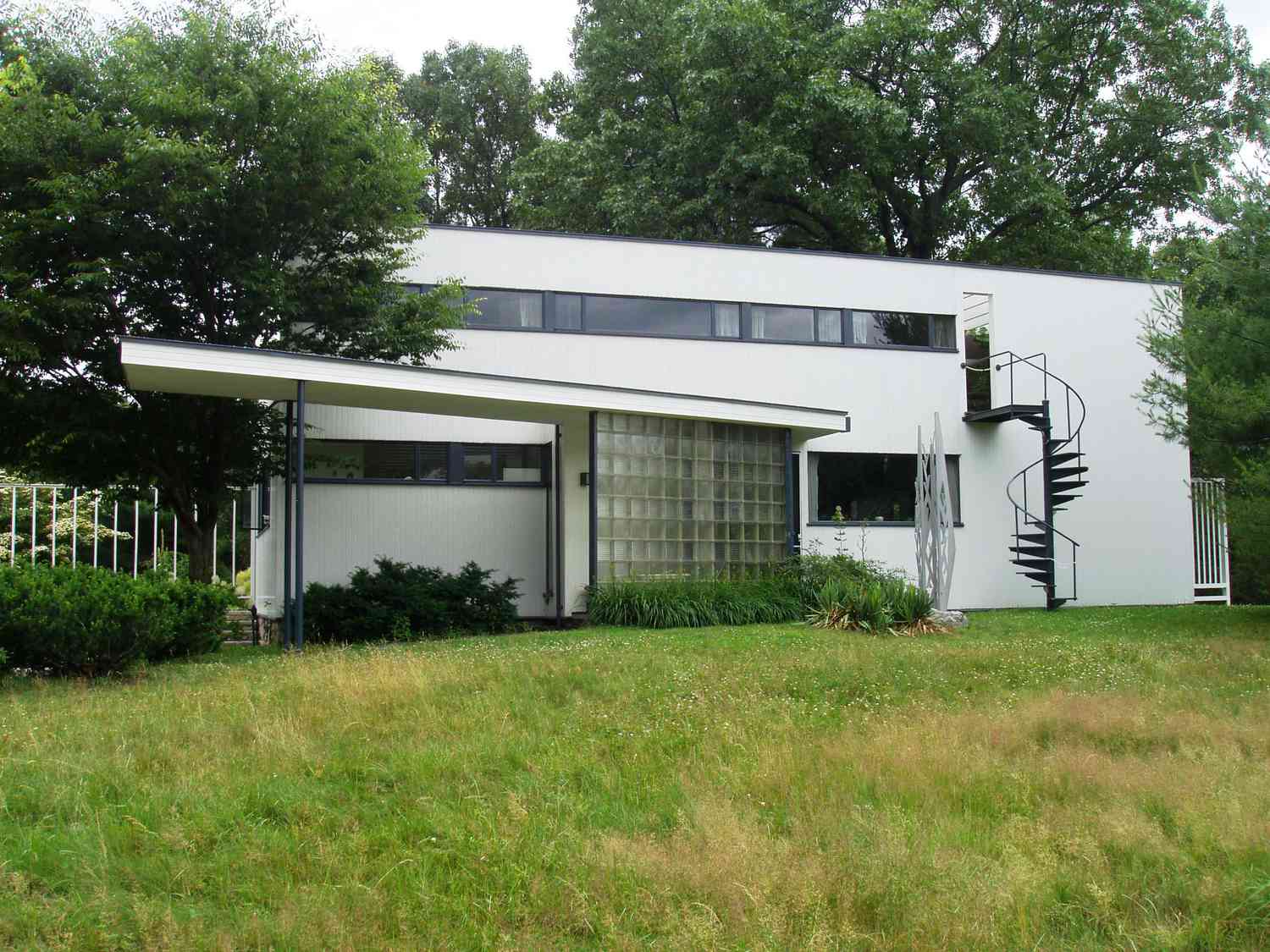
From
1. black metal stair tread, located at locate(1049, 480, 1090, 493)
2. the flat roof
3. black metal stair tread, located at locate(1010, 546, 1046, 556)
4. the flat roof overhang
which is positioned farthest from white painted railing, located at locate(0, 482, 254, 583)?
black metal stair tread, located at locate(1049, 480, 1090, 493)

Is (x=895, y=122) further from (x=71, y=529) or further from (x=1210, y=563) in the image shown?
(x=71, y=529)

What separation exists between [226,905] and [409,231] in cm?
1191

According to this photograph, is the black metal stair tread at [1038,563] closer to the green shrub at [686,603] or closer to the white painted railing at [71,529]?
the green shrub at [686,603]

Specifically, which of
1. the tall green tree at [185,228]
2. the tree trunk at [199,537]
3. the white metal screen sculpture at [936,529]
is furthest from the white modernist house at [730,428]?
the white metal screen sculpture at [936,529]

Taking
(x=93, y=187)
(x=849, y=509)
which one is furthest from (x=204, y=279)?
(x=849, y=509)

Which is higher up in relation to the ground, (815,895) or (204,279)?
(204,279)

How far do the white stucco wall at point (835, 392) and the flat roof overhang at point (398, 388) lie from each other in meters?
1.29

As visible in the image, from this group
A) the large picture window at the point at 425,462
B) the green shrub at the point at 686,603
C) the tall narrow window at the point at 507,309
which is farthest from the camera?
the tall narrow window at the point at 507,309

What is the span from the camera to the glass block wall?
563 inches

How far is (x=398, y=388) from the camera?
1218cm

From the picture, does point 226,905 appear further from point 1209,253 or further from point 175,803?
point 1209,253

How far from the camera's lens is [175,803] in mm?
5590

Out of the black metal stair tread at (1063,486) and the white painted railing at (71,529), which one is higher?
the black metal stair tread at (1063,486)

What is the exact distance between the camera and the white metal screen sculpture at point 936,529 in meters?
14.2
